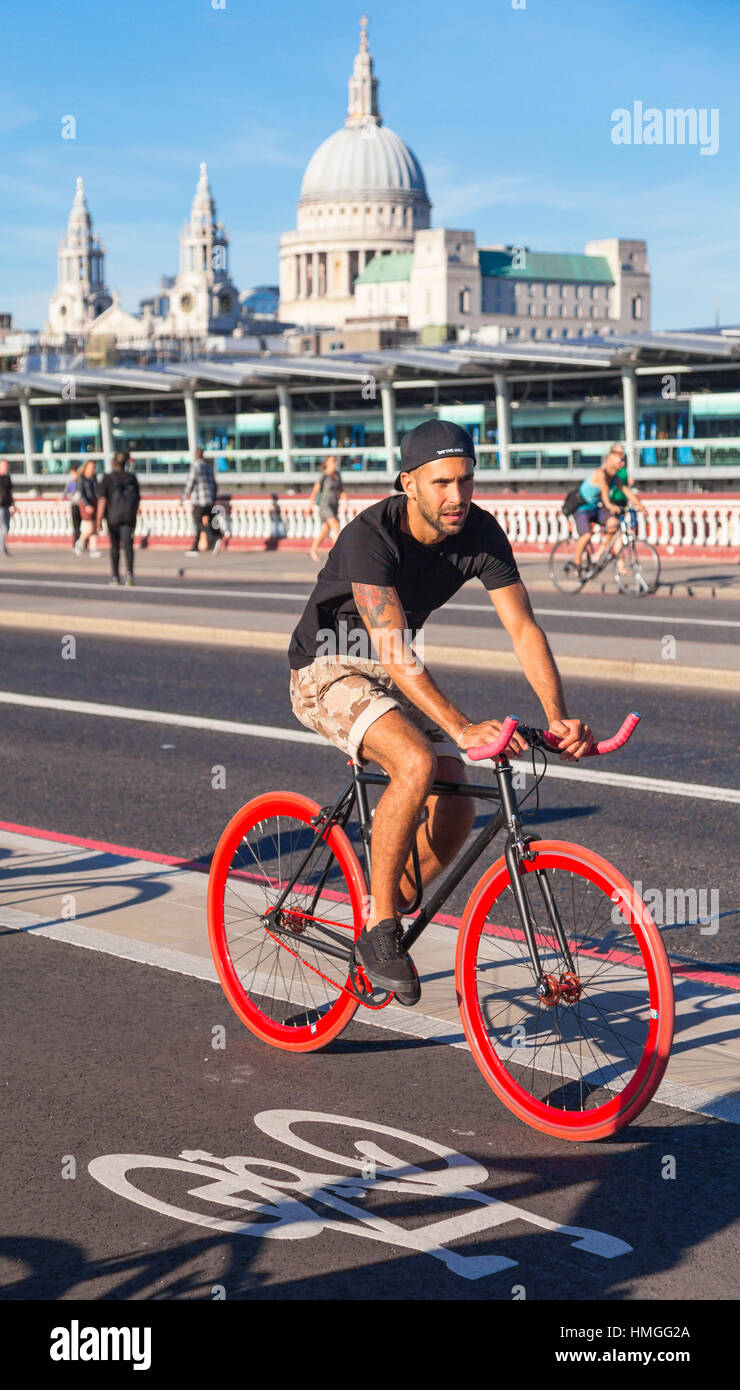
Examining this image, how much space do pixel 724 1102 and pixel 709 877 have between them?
2.61 m

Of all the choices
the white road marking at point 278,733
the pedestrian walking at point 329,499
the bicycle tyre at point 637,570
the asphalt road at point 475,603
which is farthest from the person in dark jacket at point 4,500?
the white road marking at point 278,733

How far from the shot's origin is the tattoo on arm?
4605 mm

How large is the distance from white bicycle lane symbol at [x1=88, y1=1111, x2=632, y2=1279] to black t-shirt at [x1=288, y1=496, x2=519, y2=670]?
1409mm

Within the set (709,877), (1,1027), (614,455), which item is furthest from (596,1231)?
(614,455)

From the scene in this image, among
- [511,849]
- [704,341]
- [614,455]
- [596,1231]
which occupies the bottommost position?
[596,1231]

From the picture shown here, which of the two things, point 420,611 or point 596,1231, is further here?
point 420,611

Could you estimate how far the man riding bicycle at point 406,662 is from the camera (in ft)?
14.9

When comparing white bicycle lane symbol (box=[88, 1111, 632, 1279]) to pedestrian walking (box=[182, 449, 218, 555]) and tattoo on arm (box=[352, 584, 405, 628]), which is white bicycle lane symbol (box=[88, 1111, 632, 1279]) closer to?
tattoo on arm (box=[352, 584, 405, 628])

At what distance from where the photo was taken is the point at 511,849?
447 centimetres

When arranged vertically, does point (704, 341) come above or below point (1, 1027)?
above

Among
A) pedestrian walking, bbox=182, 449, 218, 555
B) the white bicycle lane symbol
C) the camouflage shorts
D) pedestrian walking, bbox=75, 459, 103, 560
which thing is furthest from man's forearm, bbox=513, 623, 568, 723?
pedestrian walking, bbox=75, 459, 103, 560

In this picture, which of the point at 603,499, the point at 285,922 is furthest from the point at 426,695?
the point at 603,499

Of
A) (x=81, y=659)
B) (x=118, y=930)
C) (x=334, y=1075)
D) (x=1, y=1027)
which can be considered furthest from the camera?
(x=81, y=659)

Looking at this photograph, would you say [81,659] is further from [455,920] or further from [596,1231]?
[596,1231]
